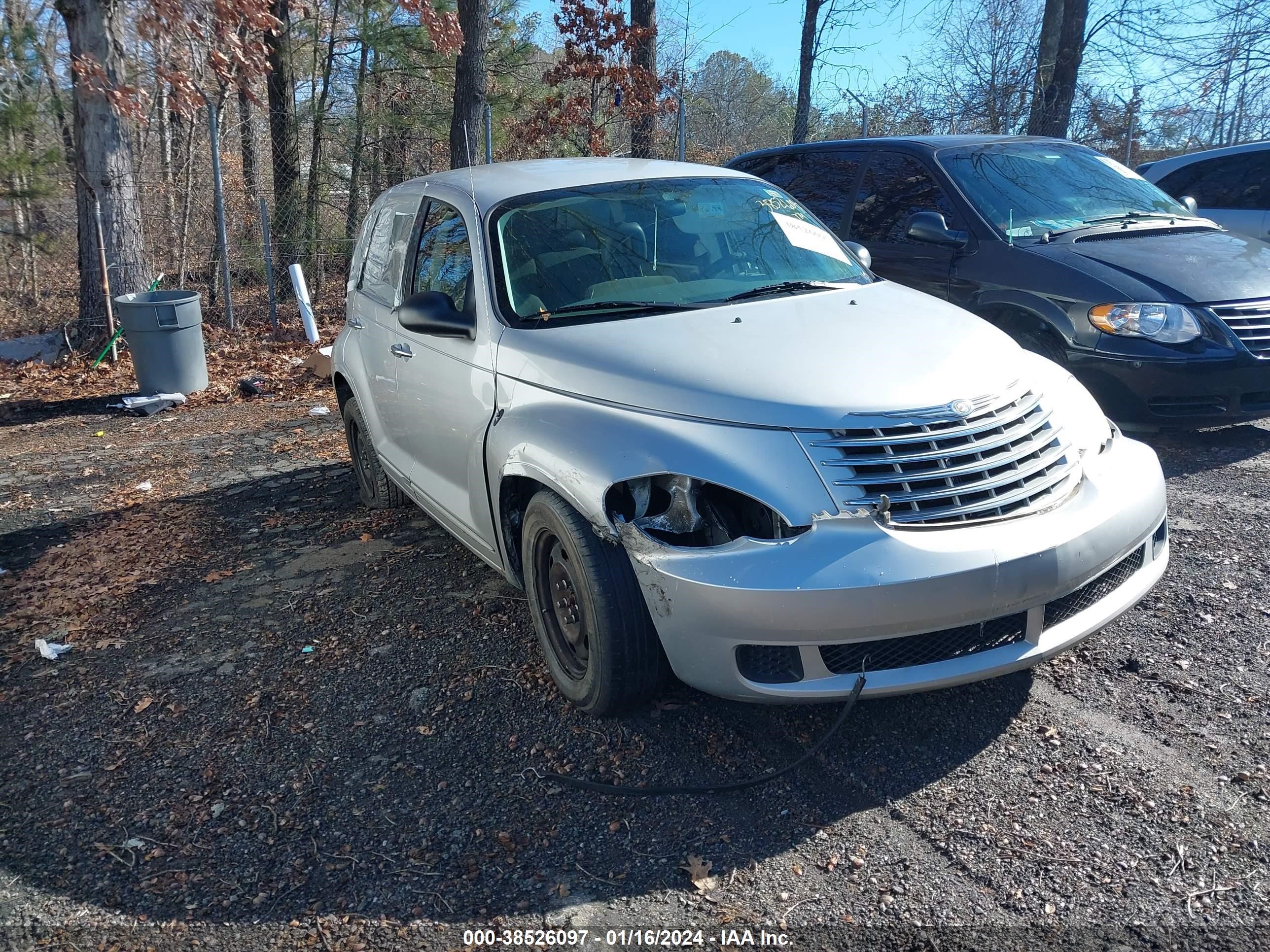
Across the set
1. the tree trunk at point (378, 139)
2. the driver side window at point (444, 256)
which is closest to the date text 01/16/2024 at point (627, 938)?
the driver side window at point (444, 256)

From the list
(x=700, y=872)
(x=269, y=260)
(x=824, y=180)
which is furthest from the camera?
(x=269, y=260)

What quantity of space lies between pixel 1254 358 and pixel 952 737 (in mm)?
3641

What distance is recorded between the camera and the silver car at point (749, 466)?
9.32 ft

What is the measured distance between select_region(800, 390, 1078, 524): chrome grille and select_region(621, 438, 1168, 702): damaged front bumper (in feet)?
0.19

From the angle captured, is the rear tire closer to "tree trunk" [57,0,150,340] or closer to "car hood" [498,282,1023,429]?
"car hood" [498,282,1023,429]

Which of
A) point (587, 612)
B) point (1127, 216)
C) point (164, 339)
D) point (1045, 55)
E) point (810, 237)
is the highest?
point (1045, 55)

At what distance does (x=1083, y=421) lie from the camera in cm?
349

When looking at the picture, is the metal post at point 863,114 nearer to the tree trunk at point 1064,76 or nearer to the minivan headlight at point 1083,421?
the tree trunk at point 1064,76

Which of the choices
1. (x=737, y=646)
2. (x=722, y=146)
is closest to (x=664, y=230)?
(x=737, y=646)

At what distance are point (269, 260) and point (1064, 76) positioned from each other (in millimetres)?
12283

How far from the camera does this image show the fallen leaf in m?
2.65

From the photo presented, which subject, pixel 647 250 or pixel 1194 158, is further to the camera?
pixel 1194 158

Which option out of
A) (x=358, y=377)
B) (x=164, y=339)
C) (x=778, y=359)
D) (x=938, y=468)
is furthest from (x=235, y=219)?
(x=938, y=468)

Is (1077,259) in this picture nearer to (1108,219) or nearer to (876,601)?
(1108,219)
